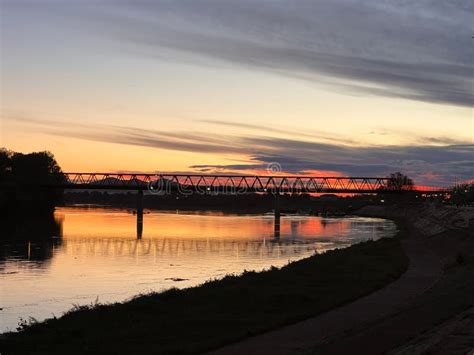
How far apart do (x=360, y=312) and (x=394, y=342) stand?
6.06 meters

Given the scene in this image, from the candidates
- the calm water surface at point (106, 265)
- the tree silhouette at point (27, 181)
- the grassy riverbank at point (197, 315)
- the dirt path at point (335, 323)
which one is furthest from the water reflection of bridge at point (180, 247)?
the tree silhouette at point (27, 181)

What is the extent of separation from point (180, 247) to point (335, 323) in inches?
1738

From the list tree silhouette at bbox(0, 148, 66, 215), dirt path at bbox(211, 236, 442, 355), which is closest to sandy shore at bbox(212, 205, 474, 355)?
dirt path at bbox(211, 236, 442, 355)

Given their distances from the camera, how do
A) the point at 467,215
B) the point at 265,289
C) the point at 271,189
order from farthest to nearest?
the point at 271,189, the point at 467,215, the point at 265,289

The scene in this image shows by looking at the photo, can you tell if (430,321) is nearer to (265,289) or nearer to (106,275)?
(265,289)

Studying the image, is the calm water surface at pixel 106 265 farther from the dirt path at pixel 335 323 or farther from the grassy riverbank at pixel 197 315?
the dirt path at pixel 335 323

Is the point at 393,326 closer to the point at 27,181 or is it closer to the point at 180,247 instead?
the point at 180,247

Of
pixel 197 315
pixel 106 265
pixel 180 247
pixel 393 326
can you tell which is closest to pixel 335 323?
pixel 393 326

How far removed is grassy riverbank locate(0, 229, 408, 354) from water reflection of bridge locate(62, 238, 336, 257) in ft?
80.1

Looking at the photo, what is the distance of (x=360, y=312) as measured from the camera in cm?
2311

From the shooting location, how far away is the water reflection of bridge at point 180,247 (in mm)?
57750

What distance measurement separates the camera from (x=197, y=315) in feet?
74.9

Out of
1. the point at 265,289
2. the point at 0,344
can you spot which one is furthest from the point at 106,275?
the point at 0,344

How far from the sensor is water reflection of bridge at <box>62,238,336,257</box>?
189 ft
